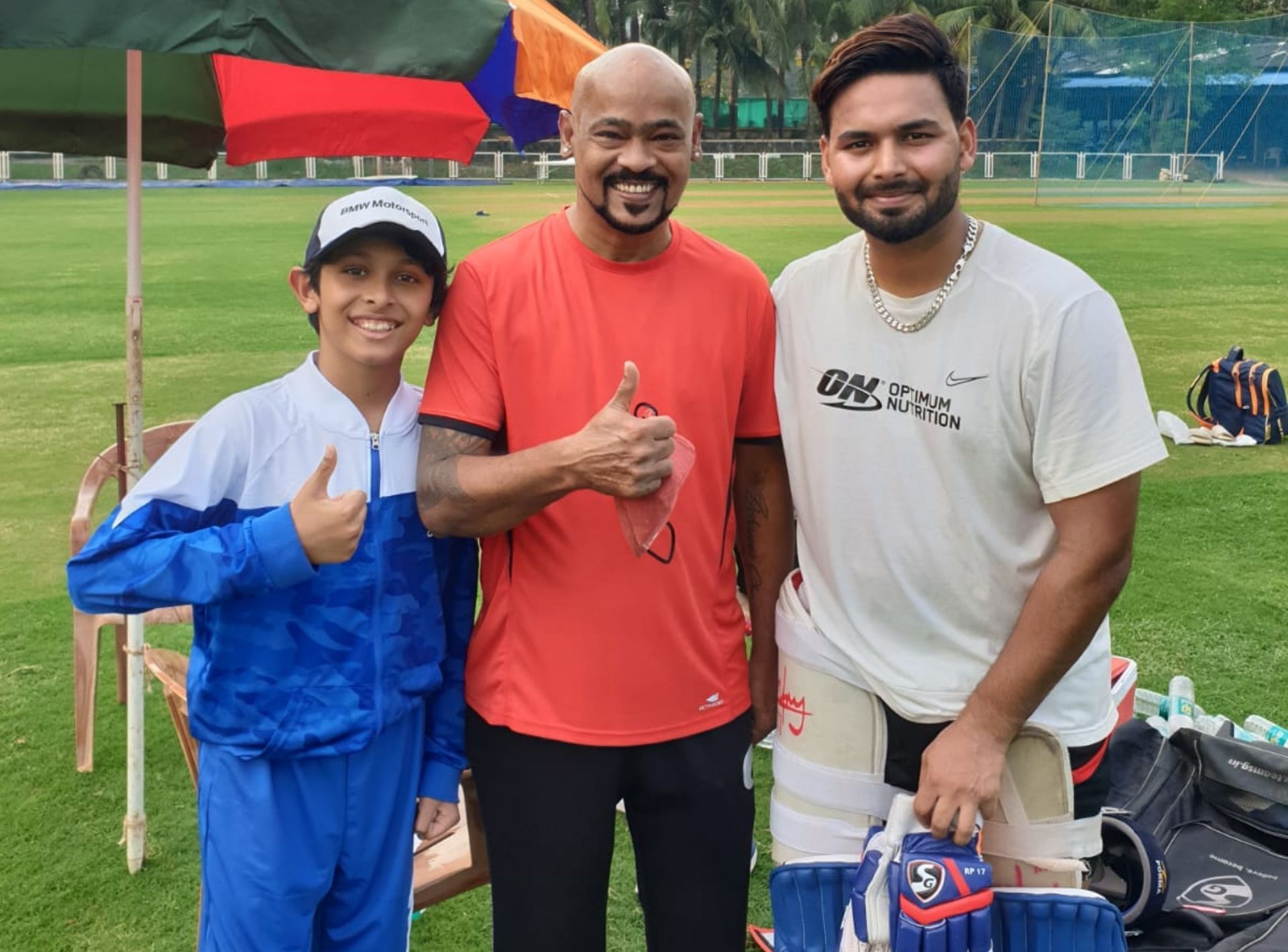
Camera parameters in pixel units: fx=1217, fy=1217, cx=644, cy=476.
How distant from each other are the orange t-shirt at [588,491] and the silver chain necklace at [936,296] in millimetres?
289

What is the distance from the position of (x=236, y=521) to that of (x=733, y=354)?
1045 millimetres

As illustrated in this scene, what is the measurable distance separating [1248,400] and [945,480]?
26.6 feet

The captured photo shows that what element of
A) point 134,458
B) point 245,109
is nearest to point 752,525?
point 134,458

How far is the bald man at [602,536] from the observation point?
2354 mm

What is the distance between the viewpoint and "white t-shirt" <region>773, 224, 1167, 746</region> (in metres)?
2.09

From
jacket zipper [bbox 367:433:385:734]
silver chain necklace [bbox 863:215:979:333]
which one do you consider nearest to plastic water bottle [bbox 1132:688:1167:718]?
silver chain necklace [bbox 863:215:979:333]

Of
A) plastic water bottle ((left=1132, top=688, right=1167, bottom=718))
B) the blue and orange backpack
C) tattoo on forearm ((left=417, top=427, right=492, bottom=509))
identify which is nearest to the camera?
tattoo on forearm ((left=417, top=427, right=492, bottom=509))

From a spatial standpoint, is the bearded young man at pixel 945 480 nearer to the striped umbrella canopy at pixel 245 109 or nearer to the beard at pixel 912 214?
the beard at pixel 912 214

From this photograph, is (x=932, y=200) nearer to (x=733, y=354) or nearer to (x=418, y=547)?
(x=733, y=354)

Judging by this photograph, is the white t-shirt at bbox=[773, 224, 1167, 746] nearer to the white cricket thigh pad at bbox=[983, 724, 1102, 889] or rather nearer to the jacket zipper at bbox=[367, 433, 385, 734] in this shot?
the white cricket thigh pad at bbox=[983, 724, 1102, 889]

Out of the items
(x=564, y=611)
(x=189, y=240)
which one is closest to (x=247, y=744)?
(x=564, y=611)

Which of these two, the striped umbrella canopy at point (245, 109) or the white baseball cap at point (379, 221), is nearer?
the white baseball cap at point (379, 221)

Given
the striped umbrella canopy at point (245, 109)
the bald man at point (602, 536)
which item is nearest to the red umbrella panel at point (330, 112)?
the striped umbrella canopy at point (245, 109)

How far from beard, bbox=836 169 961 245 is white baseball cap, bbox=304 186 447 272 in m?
0.83
